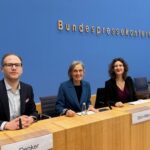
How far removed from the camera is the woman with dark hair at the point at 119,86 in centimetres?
326

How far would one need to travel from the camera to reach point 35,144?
149 cm

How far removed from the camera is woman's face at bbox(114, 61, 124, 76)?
10.9ft

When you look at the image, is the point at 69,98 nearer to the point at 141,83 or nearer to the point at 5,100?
the point at 5,100

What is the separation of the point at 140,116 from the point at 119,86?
115 centimetres

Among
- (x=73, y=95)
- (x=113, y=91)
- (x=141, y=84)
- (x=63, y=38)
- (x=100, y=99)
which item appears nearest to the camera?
(x=73, y=95)

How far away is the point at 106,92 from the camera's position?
3.33 metres

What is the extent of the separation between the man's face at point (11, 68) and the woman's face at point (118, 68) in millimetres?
1556

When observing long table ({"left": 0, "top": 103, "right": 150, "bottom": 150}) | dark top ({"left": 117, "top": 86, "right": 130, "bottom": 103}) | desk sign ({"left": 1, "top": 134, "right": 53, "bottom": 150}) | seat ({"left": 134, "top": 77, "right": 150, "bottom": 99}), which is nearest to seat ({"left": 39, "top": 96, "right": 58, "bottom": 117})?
dark top ({"left": 117, "top": 86, "right": 130, "bottom": 103})

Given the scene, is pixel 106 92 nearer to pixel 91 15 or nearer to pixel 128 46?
pixel 91 15

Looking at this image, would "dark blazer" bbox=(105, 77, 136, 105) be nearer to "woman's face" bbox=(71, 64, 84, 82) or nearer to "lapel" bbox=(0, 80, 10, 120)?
"woman's face" bbox=(71, 64, 84, 82)

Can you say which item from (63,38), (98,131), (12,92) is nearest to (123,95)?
(98,131)

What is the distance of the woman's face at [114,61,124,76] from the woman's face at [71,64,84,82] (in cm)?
61

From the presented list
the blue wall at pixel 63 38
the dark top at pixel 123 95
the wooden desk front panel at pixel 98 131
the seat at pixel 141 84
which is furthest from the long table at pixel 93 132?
the seat at pixel 141 84

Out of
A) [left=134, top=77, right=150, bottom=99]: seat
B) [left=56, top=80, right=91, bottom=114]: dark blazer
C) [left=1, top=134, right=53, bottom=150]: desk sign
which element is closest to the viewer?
[left=1, top=134, right=53, bottom=150]: desk sign
